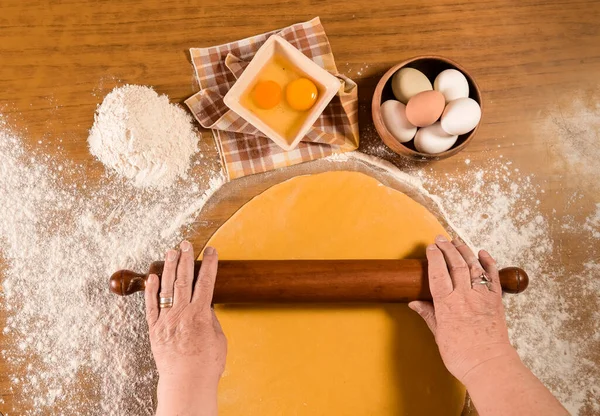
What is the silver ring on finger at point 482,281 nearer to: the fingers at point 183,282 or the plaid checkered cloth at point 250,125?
the plaid checkered cloth at point 250,125

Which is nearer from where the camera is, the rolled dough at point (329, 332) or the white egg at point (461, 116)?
→ the white egg at point (461, 116)

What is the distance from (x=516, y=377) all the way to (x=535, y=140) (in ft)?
2.44

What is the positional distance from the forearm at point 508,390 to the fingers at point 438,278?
0.20m

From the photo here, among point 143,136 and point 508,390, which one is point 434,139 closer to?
point 508,390

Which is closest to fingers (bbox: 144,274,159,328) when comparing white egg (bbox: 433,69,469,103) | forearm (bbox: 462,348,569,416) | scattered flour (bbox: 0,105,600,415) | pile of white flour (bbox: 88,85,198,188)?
scattered flour (bbox: 0,105,600,415)

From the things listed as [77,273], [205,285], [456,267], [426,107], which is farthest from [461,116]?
[77,273]

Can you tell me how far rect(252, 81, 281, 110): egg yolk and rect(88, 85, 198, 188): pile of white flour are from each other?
241 millimetres

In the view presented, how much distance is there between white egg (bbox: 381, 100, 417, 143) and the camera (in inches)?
52.3

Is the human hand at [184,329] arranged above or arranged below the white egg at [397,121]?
below

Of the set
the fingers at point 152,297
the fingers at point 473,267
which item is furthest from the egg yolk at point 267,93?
the fingers at point 473,267

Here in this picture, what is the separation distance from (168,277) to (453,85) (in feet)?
2.99

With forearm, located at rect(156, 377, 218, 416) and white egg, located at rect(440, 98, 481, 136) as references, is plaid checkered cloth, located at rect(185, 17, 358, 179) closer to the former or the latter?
white egg, located at rect(440, 98, 481, 136)

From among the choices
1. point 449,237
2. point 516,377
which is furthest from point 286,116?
point 516,377

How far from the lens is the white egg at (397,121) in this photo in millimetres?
1329
